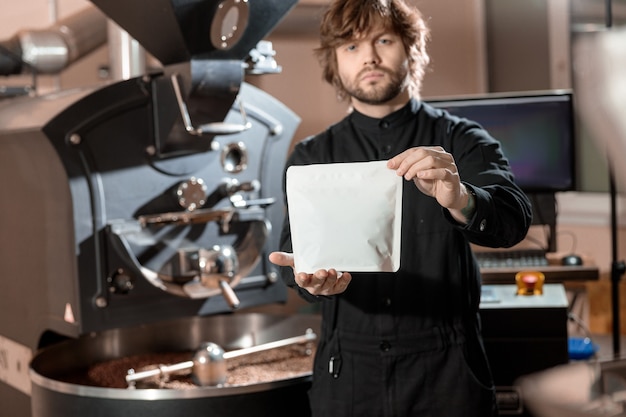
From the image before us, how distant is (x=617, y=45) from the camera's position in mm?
809

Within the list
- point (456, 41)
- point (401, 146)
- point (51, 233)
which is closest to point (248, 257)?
point (51, 233)

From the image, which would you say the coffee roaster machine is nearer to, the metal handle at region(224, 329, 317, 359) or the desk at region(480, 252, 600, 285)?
the metal handle at region(224, 329, 317, 359)

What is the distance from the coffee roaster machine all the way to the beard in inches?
16.9

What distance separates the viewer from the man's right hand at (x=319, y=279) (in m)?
1.67

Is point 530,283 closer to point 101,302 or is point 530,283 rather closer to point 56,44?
point 101,302

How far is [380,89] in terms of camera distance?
1876mm

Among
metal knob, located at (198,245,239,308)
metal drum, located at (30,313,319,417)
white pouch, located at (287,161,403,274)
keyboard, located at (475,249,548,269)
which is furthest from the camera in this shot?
keyboard, located at (475,249,548,269)

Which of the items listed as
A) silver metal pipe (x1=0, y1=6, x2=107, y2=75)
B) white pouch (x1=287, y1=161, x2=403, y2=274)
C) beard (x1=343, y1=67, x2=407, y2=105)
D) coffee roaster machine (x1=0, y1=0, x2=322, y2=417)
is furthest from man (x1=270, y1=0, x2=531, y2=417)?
silver metal pipe (x1=0, y1=6, x2=107, y2=75)

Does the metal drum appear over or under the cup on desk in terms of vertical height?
under

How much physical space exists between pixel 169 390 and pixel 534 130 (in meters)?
1.21

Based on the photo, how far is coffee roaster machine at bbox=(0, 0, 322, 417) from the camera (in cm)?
215

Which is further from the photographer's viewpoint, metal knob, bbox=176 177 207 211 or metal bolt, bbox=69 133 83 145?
metal knob, bbox=176 177 207 211

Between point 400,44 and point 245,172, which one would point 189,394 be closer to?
point 245,172

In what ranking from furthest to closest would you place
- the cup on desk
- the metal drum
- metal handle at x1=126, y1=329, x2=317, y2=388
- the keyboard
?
the keyboard → the cup on desk → metal handle at x1=126, y1=329, x2=317, y2=388 → the metal drum
